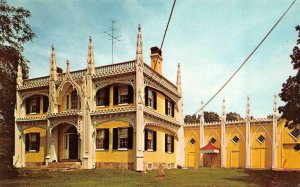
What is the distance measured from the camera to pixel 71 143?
2794cm

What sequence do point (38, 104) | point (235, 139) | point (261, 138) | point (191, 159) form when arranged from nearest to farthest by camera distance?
point (38, 104) < point (261, 138) < point (235, 139) < point (191, 159)

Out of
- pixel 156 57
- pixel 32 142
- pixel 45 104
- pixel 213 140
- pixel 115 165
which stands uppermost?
pixel 156 57

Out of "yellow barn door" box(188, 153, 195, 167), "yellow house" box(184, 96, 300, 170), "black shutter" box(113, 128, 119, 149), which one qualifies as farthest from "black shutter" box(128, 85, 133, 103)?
"yellow barn door" box(188, 153, 195, 167)

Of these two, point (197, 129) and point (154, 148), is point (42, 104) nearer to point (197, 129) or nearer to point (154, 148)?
point (154, 148)

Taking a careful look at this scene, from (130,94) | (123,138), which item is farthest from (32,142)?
(130,94)

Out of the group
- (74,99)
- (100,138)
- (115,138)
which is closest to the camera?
(115,138)

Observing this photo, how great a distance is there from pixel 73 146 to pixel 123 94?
6480mm

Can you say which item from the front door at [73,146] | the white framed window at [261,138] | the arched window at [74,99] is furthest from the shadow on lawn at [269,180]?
the arched window at [74,99]

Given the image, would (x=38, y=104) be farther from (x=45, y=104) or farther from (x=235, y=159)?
(x=235, y=159)

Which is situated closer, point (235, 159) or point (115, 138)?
point (115, 138)

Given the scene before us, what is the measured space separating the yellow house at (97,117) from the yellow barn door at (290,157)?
12.4 metres

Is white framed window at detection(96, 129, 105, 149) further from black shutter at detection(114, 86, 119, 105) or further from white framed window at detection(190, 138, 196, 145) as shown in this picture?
white framed window at detection(190, 138, 196, 145)

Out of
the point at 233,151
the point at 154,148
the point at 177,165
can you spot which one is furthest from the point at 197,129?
the point at 154,148

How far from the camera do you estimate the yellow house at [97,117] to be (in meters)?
25.0
